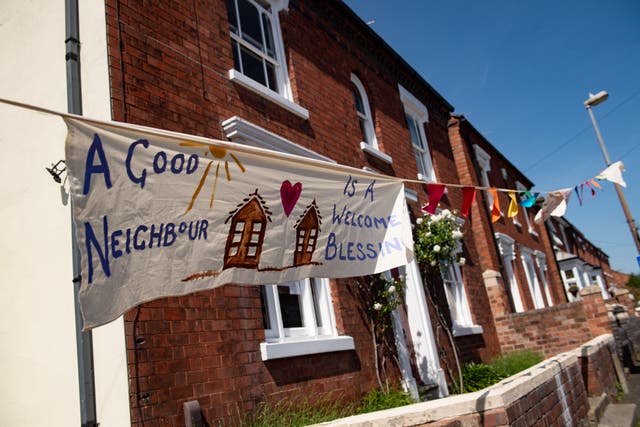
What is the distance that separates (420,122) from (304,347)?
808 centimetres

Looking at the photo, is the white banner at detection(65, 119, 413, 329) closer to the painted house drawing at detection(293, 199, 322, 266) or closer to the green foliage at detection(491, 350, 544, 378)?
the painted house drawing at detection(293, 199, 322, 266)

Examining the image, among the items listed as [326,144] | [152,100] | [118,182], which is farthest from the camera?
[326,144]

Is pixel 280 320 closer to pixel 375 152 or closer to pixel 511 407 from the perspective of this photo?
pixel 511 407

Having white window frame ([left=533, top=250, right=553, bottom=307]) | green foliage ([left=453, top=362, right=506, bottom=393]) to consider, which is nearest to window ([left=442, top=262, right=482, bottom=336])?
green foliage ([left=453, top=362, right=506, bottom=393])

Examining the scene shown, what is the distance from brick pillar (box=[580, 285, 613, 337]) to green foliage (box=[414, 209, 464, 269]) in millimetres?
4110

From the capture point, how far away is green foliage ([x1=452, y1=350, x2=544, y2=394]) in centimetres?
888

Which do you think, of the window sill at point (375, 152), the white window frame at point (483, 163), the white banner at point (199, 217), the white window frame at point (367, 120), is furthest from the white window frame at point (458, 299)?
the white banner at point (199, 217)

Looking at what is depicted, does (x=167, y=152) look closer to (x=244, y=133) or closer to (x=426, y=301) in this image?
(x=244, y=133)

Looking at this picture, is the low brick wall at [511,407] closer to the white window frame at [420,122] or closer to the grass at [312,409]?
the grass at [312,409]

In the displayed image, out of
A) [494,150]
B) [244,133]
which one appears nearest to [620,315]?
[494,150]

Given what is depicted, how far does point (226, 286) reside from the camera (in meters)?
4.97

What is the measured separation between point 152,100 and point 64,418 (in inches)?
115

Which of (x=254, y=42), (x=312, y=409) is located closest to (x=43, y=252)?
(x=312, y=409)

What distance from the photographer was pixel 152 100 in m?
4.90
